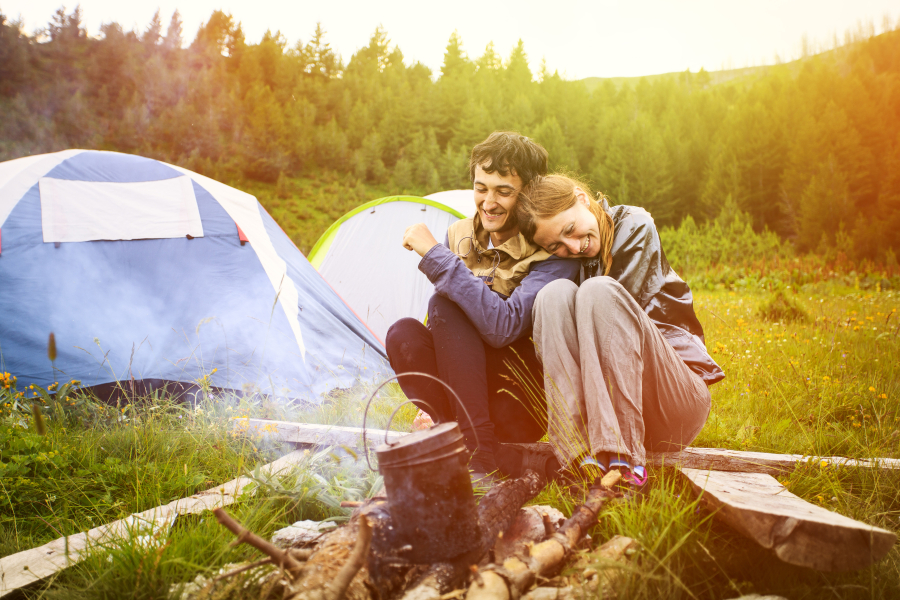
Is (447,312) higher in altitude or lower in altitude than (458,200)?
lower

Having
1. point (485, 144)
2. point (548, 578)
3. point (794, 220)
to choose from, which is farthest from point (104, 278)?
point (794, 220)

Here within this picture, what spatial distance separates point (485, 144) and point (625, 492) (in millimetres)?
1380

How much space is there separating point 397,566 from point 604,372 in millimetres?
786

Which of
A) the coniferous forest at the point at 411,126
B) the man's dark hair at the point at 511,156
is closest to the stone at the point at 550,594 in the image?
the man's dark hair at the point at 511,156

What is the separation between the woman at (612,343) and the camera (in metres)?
1.42

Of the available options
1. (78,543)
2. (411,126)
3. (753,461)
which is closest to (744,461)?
(753,461)

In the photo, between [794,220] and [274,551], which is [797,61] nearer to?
[794,220]

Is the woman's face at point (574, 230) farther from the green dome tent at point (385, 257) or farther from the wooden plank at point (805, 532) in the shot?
the green dome tent at point (385, 257)

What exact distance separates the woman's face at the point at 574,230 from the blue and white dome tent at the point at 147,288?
6.15 ft

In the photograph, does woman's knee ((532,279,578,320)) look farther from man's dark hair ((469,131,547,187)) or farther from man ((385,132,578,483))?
man's dark hair ((469,131,547,187))

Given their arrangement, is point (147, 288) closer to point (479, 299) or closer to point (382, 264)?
point (382, 264)

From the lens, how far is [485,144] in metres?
2.01

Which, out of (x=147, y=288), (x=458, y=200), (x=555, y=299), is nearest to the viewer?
(x=555, y=299)

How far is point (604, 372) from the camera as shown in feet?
4.77
